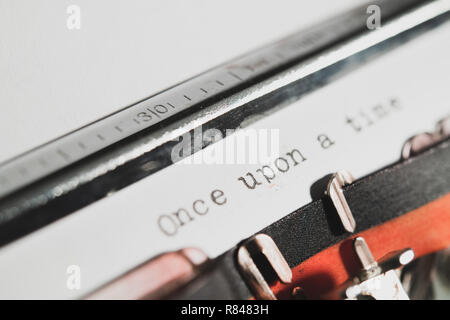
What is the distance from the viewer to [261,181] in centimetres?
57

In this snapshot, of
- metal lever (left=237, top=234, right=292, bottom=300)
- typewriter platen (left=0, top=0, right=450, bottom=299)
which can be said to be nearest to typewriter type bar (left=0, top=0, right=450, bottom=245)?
typewriter platen (left=0, top=0, right=450, bottom=299)

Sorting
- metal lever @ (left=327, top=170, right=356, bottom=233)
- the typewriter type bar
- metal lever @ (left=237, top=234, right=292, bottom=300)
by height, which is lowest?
metal lever @ (left=237, top=234, right=292, bottom=300)

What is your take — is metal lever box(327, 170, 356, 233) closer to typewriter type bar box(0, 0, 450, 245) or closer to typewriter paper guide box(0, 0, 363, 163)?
typewriter type bar box(0, 0, 450, 245)

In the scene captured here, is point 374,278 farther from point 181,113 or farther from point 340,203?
point 181,113

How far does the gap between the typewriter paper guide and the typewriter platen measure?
24 mm

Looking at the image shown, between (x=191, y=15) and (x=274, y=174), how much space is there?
10.9 inches

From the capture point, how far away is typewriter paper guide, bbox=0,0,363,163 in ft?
1.83

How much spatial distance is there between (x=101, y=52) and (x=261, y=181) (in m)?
0.29

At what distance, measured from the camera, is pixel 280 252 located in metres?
0.52

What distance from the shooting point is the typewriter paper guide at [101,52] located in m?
0.56

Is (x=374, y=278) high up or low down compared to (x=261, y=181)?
down

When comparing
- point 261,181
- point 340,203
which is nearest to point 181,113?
point 261,181

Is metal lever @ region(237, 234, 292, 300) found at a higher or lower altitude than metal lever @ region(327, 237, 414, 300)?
higher
